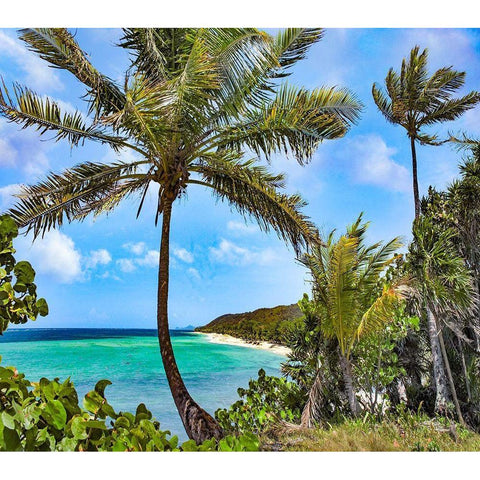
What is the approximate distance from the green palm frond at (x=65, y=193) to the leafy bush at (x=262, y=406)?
102 inches

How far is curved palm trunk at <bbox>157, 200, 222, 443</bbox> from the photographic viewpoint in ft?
12.8

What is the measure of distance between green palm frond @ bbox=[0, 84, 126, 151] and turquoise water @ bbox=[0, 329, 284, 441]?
2522mm

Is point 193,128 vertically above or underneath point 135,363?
above

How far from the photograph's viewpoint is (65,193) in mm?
4367

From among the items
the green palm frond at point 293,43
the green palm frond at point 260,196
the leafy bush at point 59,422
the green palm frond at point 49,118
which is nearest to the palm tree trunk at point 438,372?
the green palm frond at point 260,196

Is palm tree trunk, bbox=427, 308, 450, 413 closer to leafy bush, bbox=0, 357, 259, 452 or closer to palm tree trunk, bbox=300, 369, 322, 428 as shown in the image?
palm tree trunk, bbox=300, 369, 322, 428

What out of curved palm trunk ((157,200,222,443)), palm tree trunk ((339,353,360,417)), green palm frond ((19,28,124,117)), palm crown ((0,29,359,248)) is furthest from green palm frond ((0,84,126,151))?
palm tree trunk ((339,353,360,417))

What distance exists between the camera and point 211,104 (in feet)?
12.2

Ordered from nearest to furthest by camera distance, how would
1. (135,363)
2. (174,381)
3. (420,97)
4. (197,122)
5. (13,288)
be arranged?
(13,288) < (197,122) < (174,381) < (420,97) < (135,363)

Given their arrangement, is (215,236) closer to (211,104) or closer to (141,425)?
(211,104)

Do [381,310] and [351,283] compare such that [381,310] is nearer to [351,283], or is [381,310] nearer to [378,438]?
[351,283]

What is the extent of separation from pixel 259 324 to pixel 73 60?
479 centimetres

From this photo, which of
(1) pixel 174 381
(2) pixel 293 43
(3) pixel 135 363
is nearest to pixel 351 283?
(1) pixel 174 381

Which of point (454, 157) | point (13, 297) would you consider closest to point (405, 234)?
point (454, 157)
